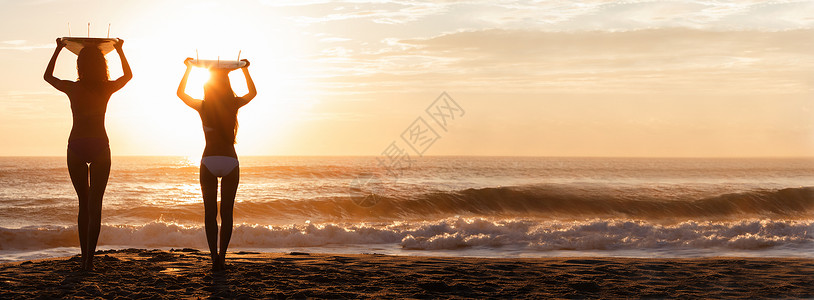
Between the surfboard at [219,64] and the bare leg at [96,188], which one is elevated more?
the surfboard at [219,64]

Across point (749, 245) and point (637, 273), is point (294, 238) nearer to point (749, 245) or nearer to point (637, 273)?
point (637, 273)

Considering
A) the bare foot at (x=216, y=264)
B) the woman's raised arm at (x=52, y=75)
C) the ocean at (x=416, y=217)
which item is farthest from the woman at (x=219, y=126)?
the ocean at (x=416, y=217)

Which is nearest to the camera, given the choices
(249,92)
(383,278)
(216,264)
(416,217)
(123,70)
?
(123,70)

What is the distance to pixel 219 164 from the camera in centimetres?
686

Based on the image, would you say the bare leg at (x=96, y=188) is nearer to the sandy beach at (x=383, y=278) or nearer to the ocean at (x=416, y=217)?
the sandy beach at (x=383, y=278)

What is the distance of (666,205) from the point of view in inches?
949

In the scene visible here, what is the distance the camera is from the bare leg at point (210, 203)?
6.88 meters

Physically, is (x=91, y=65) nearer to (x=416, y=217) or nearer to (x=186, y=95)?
(x=186, y=95)

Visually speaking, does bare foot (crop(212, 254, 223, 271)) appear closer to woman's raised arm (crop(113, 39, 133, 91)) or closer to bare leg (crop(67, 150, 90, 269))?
bare leg (crop(67, 150, 90, 269))

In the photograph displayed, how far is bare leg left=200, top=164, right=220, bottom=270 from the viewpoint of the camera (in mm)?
6883

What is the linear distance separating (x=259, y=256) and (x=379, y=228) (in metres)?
5.68

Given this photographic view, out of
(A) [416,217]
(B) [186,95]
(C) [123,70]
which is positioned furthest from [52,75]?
(A) [416,217]

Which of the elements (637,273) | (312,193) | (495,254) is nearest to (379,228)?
(495,254)

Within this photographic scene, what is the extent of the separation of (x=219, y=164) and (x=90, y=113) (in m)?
1.39
